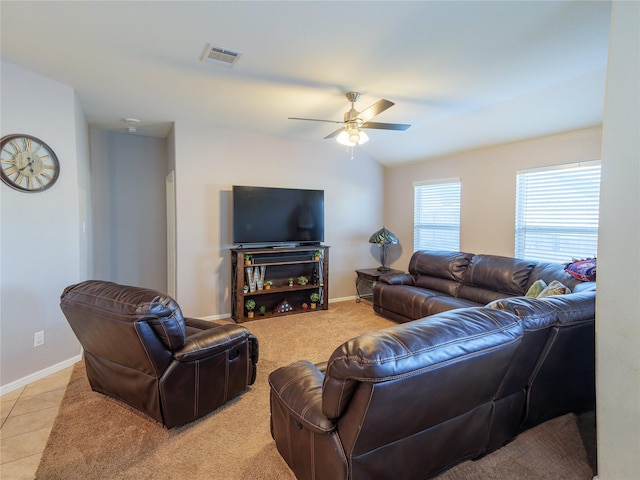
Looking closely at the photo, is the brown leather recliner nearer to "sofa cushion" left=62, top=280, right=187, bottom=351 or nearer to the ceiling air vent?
"sofa cushion" left=62, top=280, right=187, bottom=351

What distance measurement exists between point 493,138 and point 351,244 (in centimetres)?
260

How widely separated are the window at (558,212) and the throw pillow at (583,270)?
469 millimetres

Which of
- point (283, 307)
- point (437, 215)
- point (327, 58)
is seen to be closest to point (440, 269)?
point (437, 215)

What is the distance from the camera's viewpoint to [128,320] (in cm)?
189

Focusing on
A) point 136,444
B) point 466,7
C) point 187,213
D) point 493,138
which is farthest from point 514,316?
point 187,213

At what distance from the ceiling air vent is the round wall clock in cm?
167

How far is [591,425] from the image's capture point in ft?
7.13

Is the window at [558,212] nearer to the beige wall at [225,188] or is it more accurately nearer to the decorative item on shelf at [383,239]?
the decorative item on shelf at [383,239]

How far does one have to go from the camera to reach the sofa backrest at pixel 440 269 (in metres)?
4.30

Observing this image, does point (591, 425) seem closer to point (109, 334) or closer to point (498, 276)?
point (498, 276)

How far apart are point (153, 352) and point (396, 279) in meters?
3.39

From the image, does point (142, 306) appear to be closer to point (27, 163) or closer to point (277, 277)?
point (27, 163)

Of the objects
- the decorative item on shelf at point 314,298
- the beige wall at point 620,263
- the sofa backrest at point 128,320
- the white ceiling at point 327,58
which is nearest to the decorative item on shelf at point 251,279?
the decorative item on shelf at point 314,298

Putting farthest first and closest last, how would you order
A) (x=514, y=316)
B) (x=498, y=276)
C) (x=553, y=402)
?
(x=498, y=276) → (x=553, y=402) → (x=514, y=316)
